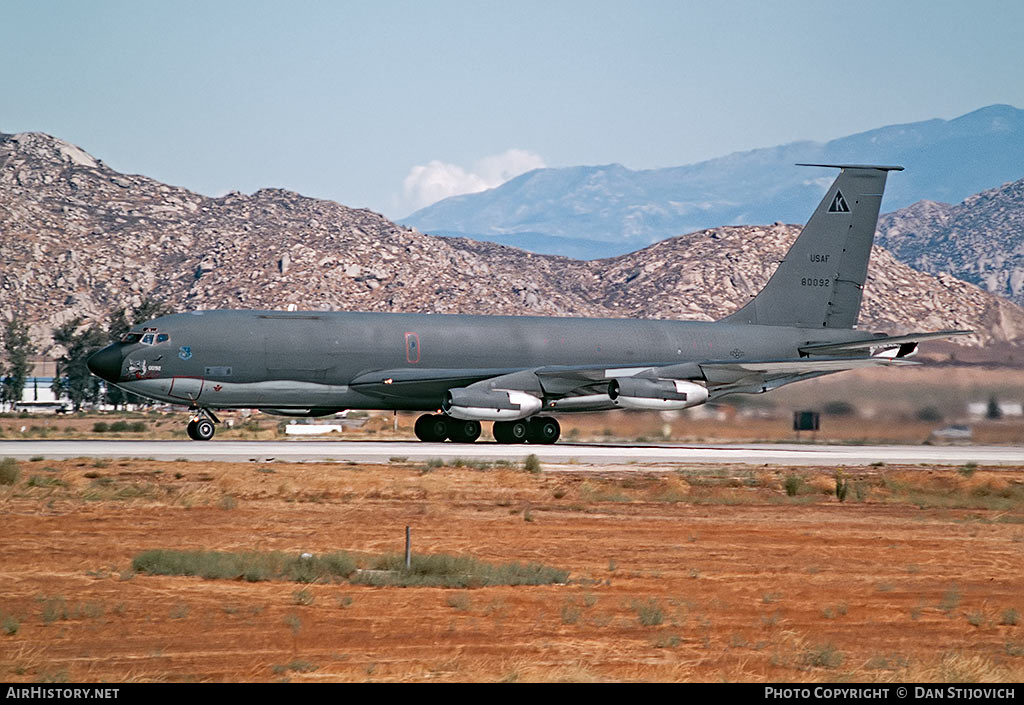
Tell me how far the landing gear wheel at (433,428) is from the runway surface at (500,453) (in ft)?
3.48

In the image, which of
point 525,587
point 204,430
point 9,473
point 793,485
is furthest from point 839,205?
point 525,587

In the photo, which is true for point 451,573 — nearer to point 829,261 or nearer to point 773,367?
point 773,367

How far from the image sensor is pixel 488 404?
139ft

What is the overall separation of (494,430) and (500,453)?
17.1ft

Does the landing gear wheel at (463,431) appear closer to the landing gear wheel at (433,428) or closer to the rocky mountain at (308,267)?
the landing gear wheel at (433,428)

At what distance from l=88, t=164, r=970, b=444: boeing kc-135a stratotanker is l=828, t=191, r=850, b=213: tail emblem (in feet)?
0.13

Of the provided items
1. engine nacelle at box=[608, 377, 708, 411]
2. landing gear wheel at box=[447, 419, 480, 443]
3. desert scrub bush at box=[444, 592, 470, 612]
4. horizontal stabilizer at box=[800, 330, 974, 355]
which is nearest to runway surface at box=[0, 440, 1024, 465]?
landing gear wheel at box=[447, 419, 480, 443]

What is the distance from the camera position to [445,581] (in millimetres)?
18156

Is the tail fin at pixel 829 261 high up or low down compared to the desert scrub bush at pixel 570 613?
up

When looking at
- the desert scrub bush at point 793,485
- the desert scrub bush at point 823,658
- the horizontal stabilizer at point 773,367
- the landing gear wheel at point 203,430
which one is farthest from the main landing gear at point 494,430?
the desert scrub bush at point 823,658

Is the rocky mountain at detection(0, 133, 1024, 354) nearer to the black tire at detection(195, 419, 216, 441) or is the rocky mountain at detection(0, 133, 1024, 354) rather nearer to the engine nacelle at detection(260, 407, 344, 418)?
the black tire at detection(195, 419, 216, 441)

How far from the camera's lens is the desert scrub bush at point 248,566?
721 inches

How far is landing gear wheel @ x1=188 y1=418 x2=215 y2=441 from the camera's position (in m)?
43.0
